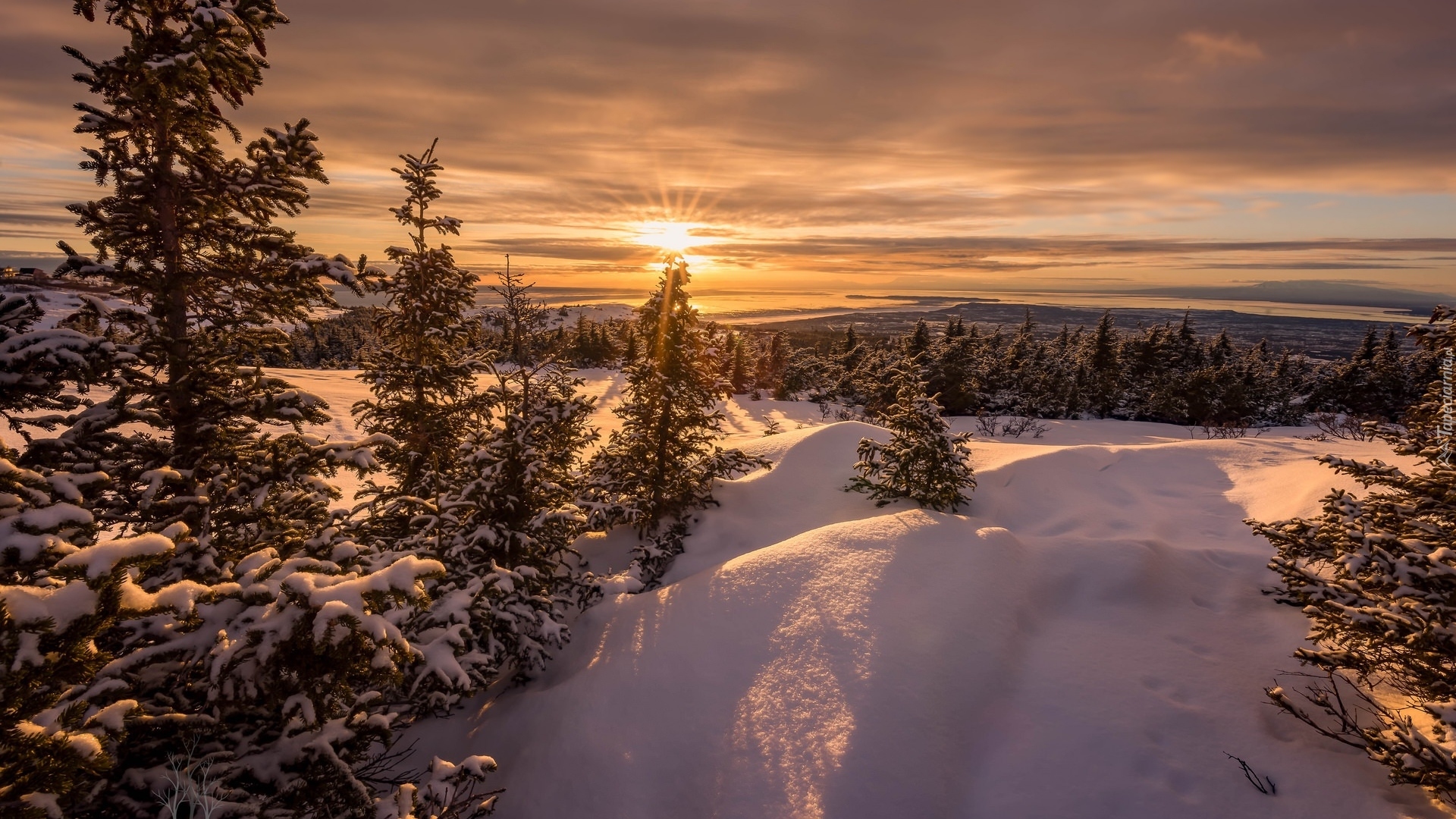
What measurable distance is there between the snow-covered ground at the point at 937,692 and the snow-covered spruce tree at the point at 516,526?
76 cm

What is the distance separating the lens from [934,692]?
6461mm

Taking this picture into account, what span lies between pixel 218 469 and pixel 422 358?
5.73 m

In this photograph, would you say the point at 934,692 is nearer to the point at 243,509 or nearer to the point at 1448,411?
the point at 1448,411

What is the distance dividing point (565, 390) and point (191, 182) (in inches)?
230

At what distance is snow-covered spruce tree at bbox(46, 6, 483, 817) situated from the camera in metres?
3.71

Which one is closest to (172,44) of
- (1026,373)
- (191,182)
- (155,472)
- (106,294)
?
(191,182)

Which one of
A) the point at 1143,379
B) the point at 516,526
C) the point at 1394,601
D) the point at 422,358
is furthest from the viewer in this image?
the point at 1143,379

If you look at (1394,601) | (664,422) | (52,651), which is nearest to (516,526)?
(664,422)

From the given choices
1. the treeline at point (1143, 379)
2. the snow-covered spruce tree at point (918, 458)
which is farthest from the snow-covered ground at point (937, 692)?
the treeline at point (1143, 379)

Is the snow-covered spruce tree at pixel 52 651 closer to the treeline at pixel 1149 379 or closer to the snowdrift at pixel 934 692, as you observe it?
the snowdrift at pixel 934 692

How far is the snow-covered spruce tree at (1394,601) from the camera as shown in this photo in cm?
473

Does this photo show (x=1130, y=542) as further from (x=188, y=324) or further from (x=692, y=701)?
(x=188, y=324)

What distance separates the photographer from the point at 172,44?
5285 millimetres

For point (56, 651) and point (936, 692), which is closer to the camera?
point (56, 651)
